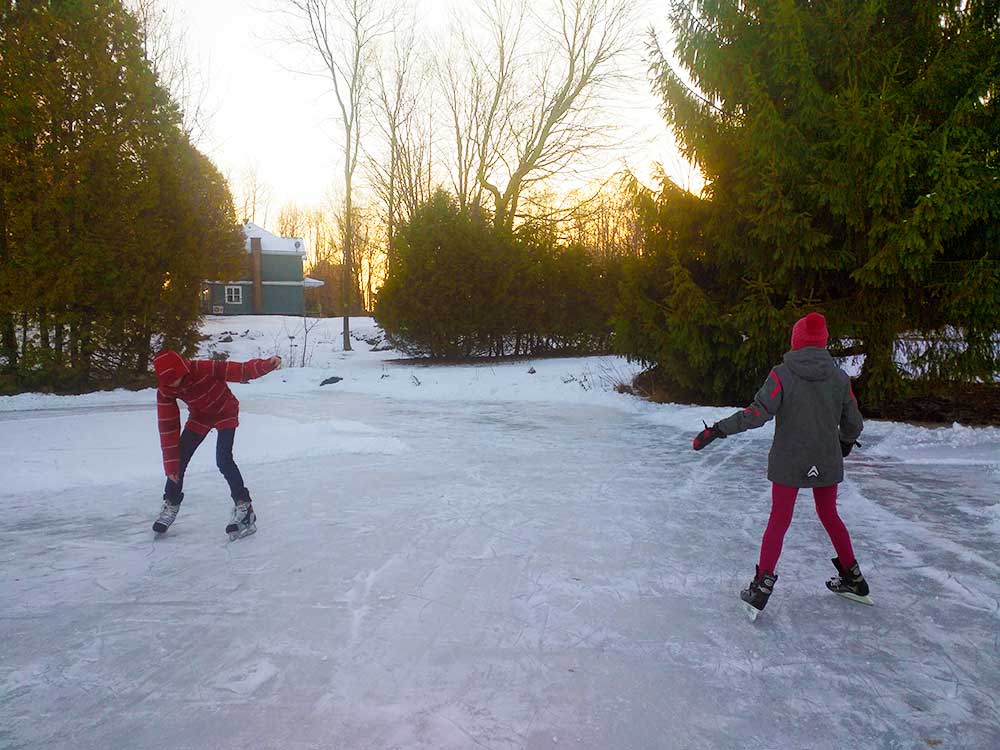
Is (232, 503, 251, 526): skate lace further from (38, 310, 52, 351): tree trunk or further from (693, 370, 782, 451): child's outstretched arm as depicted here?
(38, 310, 52, 351): tree trunk

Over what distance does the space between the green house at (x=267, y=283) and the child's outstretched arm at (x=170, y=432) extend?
43599 mm

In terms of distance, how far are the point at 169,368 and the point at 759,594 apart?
13.5 feet

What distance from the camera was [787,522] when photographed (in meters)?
3.72

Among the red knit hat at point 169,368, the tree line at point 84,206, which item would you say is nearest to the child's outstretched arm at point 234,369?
the red knit hat at point 169,368

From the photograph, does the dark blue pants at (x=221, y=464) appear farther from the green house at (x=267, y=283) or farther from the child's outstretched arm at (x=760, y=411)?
the green house at (x=267, y=283)

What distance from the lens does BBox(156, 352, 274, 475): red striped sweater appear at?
16.1 ft

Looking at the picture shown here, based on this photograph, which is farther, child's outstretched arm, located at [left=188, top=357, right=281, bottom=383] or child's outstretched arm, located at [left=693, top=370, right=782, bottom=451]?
child's outstretched arm, located at [left=188, top=357, right=281, bottom=383]

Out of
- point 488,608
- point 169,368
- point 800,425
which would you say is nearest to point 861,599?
point 800,425

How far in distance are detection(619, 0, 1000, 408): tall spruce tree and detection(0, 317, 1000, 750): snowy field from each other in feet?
8.59

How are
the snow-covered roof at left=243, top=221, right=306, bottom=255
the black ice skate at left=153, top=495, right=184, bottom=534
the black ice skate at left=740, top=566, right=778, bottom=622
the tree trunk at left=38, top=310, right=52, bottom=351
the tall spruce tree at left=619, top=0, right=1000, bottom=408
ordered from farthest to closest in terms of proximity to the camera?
the snow-covered roof at left=243, top=221, right=306, bottom=255 → the tree trunk at left=38, top=310, right=52, bottom=351 → the tall spruce tree at left=619, top=0, right=1000, bottom=408 → the black ice skate at left=153, top=495, right=184, bottom=534 → the black ice skate at left=740, top=566, right=778, bottom=622

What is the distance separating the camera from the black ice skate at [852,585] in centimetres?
377

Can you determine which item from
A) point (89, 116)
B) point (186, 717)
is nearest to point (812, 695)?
point (186, 717)

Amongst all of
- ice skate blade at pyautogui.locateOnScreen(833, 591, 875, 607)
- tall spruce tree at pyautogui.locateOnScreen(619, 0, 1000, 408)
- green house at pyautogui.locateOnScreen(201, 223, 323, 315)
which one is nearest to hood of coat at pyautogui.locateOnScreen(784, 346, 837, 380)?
ice skate blade at pyautogui.locateOnScreen(833, 591, 875, 607)

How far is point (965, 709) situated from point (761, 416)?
152 centimetres
